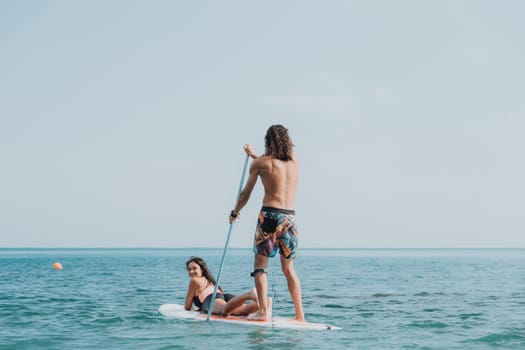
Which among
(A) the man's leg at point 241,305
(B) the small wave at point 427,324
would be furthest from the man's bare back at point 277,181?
(B) the small wave at point 427,324

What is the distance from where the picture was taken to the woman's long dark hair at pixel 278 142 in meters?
8.28

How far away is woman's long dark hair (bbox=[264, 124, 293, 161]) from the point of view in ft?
27.2

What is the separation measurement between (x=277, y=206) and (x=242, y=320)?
1.75 m

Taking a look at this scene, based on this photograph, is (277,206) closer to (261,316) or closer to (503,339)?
(261,316)

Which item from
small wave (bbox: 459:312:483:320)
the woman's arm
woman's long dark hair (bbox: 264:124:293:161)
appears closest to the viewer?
woman's long dark hair (bbox: 264:124:293:161)

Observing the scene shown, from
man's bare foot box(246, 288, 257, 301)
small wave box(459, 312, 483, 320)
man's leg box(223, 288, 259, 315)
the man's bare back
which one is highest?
the man's bare back

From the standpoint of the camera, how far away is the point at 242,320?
8789 mm

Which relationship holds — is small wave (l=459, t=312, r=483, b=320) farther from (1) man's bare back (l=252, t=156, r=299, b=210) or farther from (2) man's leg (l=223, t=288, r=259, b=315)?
(1) man's bare back (l=252, t=156, r=299, b=210)

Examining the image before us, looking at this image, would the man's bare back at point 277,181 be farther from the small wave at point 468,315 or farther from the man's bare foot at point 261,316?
the small wave at point 468,315

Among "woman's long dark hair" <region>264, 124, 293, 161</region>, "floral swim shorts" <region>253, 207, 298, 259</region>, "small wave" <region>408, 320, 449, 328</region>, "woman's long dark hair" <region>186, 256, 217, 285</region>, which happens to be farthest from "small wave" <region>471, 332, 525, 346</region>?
"woman's long dark hair" <region>186, 256, 217, 285</region>

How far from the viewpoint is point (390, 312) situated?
11.1m

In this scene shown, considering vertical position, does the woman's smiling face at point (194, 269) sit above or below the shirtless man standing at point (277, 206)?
below

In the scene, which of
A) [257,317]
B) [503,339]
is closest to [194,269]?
[257,317]

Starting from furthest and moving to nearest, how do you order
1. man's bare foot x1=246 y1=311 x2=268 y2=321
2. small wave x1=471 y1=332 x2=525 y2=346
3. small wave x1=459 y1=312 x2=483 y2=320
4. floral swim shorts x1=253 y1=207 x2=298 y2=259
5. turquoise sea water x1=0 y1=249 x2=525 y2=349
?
1. small wave x1=459 y1=312 x2=483 y2=320
2. man's bare foot x1=246 y1=311 x2=268 y2=321
3. floral swim shorts x1=253 y1=207 x2=298 y2=259
4. small wave x1=471 y1=332 x2=525 y2=346
5. turquoise sea water x1=0 y1=249 x2=525 y2=349
